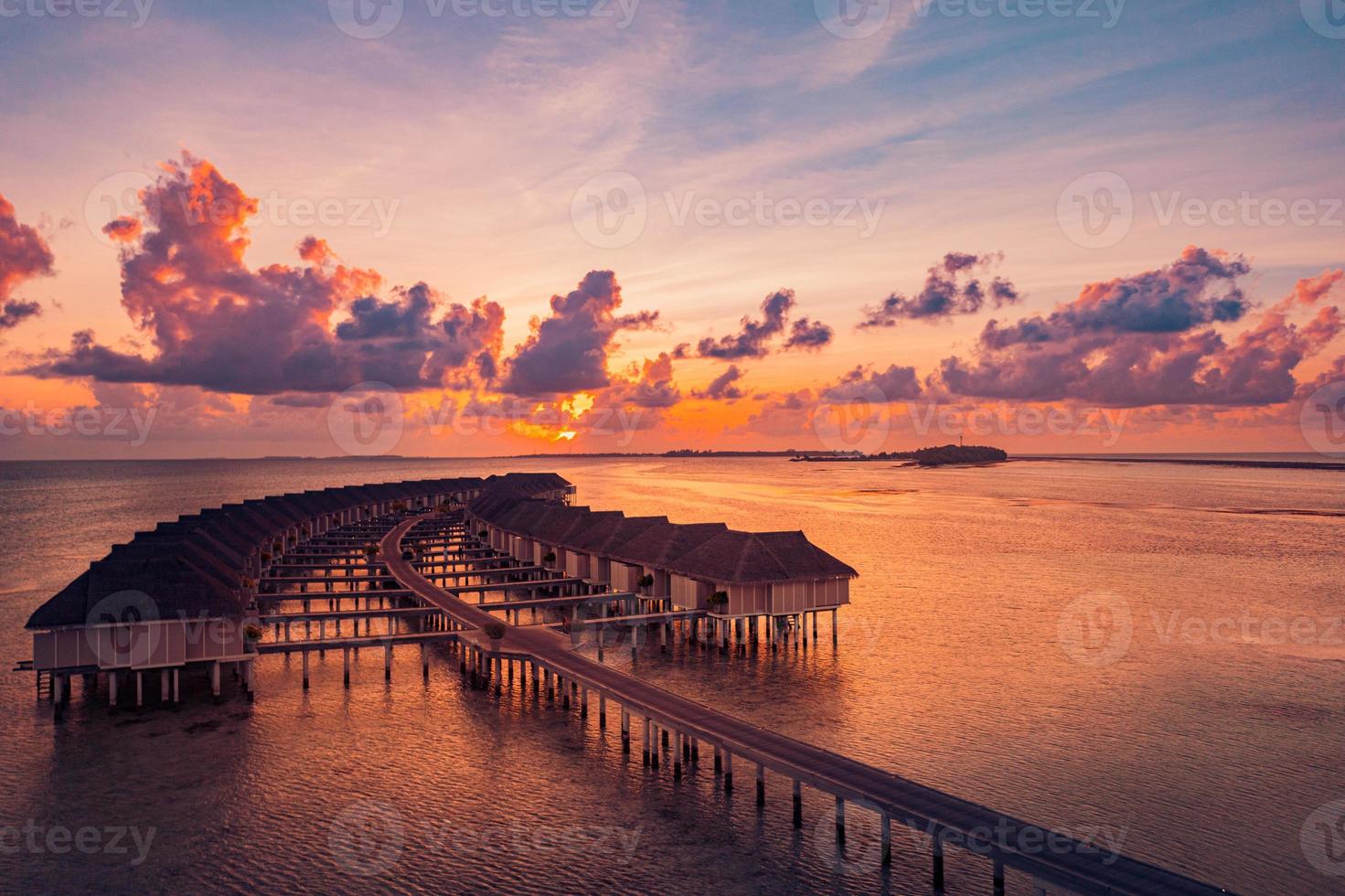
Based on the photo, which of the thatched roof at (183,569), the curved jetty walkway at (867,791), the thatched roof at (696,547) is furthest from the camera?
the thatched roof at (696,547)

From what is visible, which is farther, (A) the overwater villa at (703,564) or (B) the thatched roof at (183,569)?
(A) the overwater villa at (703,564)

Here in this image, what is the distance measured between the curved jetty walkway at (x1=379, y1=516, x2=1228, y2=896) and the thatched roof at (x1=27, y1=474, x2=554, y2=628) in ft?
38.3

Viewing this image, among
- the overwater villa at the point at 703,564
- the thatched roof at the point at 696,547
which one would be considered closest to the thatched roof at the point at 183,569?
the overwater villa at the point at 703,564

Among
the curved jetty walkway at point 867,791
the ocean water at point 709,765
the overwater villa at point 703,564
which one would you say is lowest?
the ocean water at point 709,765

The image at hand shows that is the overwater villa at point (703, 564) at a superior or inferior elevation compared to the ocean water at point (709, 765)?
superior

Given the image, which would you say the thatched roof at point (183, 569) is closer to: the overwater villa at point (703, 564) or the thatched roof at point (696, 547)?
the overwater villa at point (703, 564)

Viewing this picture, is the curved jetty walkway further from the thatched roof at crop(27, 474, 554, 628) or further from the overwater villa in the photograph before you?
the thatched roof at crop(27, 474, 554, 628)

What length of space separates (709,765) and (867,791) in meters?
8.19

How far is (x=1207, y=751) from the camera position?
104 feet

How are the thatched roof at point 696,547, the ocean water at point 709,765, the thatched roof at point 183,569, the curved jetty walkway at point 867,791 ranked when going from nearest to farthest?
the curved jetty walkway at point 867,791
the ocean water at point 709,765
the thatched roof at point 183,569
the thatched roof at point 696,547

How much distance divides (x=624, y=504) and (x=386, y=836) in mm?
145035

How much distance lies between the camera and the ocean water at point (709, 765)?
76.5 feet

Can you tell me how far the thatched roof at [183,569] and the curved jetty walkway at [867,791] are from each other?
1169 centimetres

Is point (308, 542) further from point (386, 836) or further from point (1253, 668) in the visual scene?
point (1253, 668)
